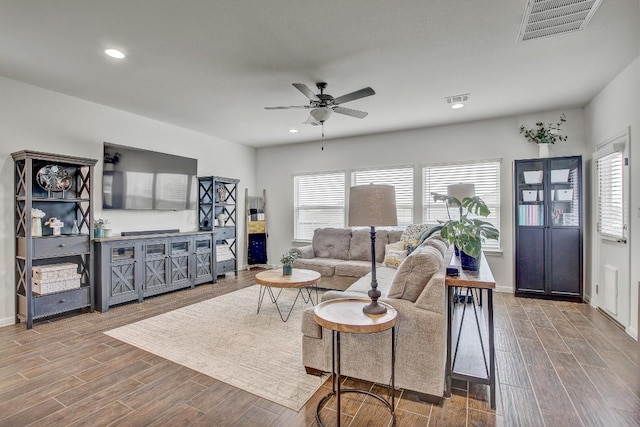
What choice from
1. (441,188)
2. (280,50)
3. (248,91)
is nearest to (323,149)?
(441,188)

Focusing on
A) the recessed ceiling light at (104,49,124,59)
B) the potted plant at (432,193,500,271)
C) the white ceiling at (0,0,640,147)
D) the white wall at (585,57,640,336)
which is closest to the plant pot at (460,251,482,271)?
the potted plant at (432,193,500,271)

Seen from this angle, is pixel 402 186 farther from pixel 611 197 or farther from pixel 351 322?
Result: pixel 351 322

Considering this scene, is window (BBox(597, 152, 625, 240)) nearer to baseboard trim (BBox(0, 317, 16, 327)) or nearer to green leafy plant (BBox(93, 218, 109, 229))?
green leafy plant (BBox(93, 218, 109, 229))

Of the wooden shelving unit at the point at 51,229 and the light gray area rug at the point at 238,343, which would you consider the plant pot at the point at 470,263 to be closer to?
the light gray area rug at the point at 238,343

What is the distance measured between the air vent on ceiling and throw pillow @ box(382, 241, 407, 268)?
115 inches

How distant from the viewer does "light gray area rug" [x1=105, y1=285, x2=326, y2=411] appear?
7.72 ft

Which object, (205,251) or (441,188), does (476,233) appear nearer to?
(441,188)

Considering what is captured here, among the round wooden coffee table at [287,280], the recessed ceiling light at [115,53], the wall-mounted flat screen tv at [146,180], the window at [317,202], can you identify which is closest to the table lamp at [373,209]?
the round wooden coffee table at [287,280]

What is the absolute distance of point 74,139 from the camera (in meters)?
4.16

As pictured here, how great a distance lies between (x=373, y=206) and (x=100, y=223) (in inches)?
153

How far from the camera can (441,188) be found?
552cm

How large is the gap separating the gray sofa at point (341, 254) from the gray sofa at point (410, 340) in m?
2.36

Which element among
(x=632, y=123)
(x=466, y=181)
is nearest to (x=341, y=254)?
(x=466, y=181)

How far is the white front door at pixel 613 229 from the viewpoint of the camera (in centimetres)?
341
